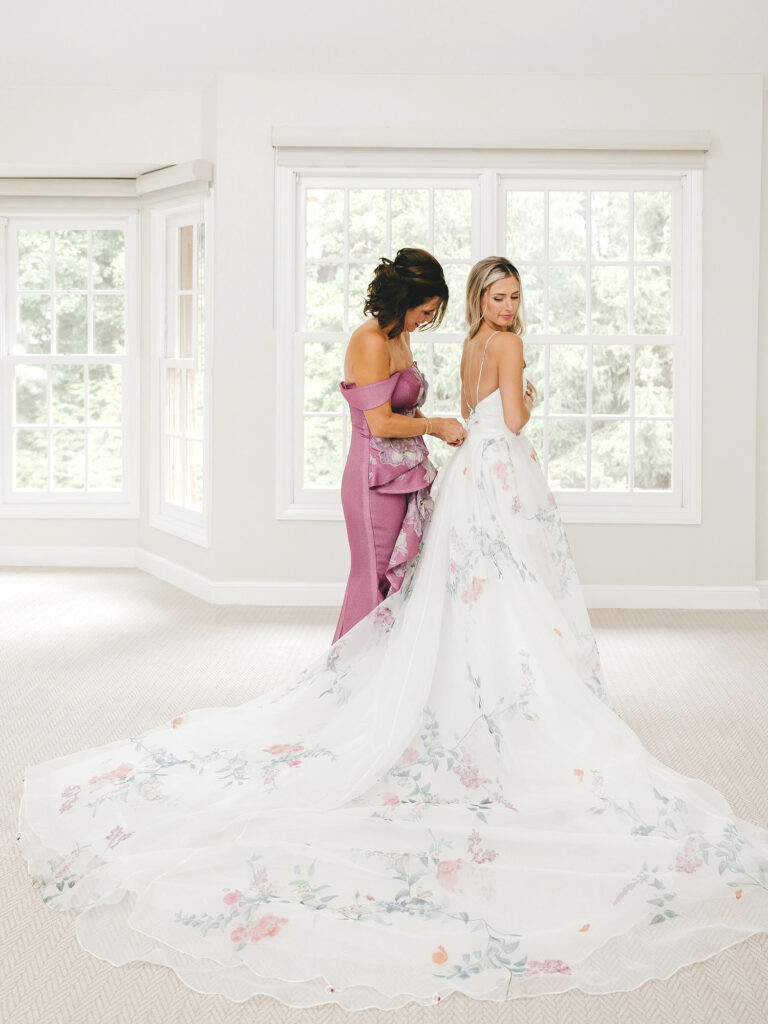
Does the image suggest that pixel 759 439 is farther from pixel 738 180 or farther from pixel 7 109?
pixel 7 109

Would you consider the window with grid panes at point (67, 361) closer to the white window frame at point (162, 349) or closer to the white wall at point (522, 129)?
the white window frame at point (162, 349)

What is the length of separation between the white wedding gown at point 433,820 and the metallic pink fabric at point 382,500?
0.14m

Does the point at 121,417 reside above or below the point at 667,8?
below

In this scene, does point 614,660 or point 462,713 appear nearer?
point 462,713

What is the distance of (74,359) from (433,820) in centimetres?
522

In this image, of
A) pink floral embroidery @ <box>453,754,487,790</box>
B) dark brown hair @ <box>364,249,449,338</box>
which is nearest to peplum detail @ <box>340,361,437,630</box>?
dark brown hair @ <box>364,249,449,338</box>

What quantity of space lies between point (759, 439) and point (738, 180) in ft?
4.49

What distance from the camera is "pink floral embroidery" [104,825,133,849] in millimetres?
2465

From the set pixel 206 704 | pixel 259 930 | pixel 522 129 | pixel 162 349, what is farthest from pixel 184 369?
pixel 259 930

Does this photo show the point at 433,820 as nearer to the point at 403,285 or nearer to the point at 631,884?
the point at 631,884

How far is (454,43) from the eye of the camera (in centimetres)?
552

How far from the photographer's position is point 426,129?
18.2ft

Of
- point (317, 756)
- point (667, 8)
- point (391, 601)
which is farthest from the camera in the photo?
Result: point (667, 8)

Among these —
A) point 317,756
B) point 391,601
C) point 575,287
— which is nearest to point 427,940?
point 317,756
